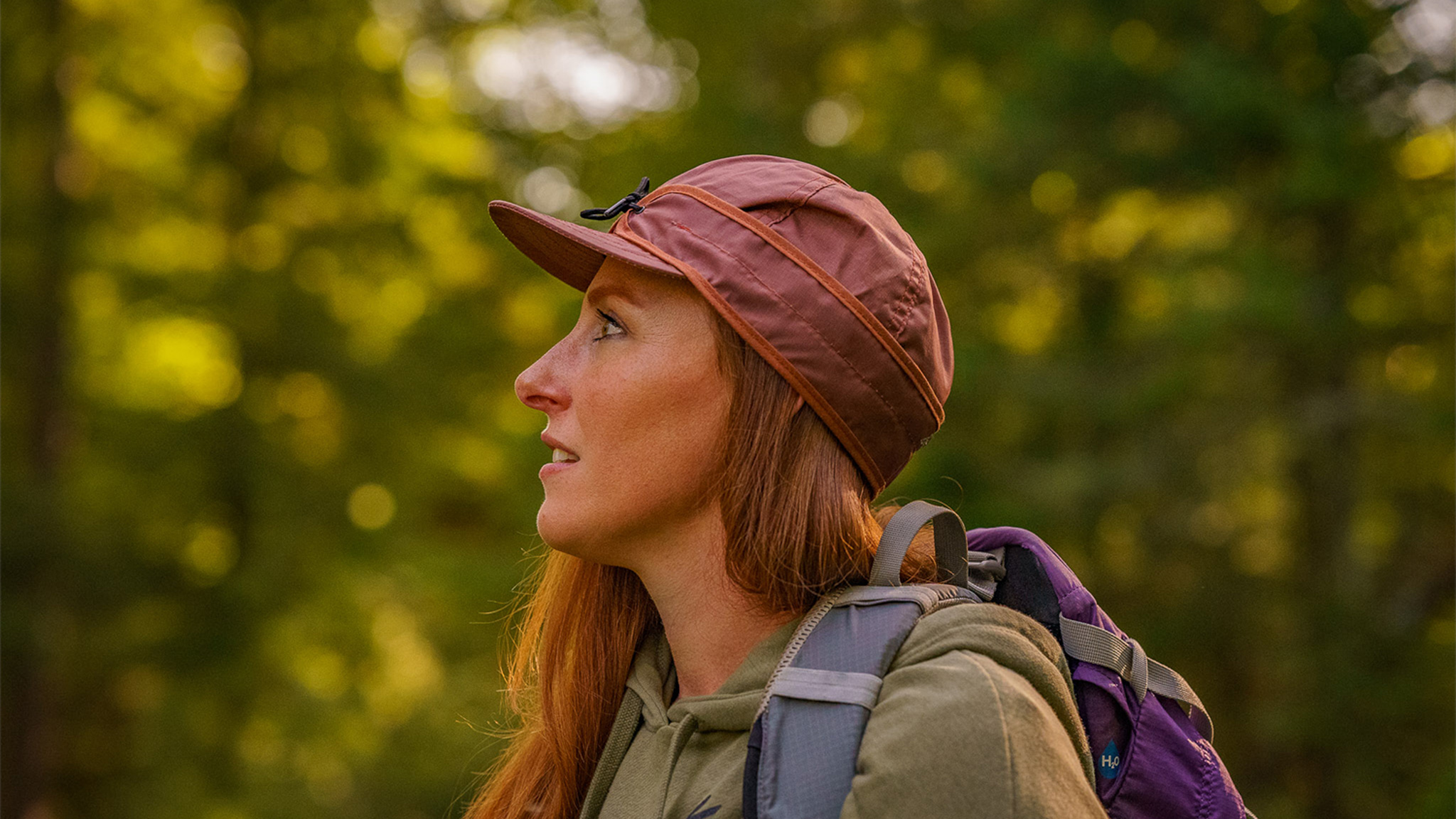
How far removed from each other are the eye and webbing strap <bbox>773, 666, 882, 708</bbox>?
1.98 feet

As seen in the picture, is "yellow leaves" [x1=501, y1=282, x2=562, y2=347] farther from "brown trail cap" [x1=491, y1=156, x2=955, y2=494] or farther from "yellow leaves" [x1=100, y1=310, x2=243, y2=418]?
"brown trail cap" [x1=491, y1=156, x2=955, y2=494]

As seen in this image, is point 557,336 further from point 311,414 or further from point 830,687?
point 830,687

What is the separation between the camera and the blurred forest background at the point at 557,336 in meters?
7.96

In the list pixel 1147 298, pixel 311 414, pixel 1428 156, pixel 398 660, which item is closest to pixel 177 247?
pixel 311 414

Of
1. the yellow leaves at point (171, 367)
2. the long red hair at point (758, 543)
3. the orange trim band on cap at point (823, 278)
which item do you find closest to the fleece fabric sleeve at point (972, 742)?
the long red hair at point (758, 543)

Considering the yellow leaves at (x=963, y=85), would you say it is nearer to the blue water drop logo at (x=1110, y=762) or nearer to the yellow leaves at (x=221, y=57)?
the yellow leaves at (x=221, y=57)

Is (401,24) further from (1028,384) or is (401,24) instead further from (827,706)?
(827,706)

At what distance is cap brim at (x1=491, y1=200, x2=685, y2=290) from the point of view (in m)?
1.70

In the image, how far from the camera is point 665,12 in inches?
Result: 377

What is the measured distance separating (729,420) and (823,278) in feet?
0.82

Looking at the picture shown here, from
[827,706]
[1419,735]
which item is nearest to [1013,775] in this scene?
[827,706]

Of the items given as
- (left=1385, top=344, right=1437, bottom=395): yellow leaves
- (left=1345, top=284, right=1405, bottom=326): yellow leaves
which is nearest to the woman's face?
(left=1345, top=284, right=1405, bottom=326): yellow leaves

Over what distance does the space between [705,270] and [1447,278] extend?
822cm

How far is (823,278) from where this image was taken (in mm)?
1646
